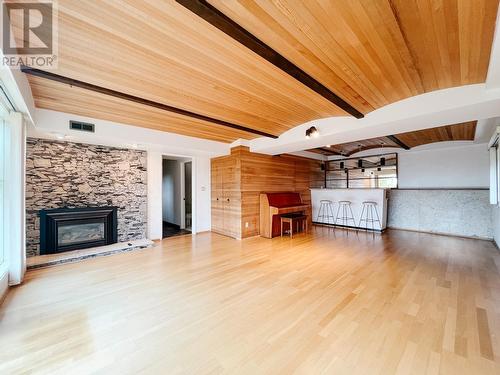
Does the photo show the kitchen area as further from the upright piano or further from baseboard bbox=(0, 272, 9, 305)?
baseboard bbox=(0, 272, 9, 305)

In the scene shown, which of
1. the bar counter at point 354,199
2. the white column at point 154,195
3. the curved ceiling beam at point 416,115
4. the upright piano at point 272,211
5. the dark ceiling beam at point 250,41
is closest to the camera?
the dark ceiling beam at point 250,41

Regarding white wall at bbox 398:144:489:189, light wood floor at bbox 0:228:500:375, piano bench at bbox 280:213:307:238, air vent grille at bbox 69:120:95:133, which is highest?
air vent grille at bbox 69:120:95:133

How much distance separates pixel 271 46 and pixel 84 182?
4.81 meters

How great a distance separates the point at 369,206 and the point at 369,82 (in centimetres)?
481

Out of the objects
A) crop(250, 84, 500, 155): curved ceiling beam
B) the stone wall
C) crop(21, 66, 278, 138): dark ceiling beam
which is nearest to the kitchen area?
crop(250, 84, 500, 155): curved ceiling beam

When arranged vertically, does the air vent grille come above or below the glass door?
above

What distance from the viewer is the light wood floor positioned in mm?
1614

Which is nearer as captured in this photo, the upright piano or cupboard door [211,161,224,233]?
the upright piano

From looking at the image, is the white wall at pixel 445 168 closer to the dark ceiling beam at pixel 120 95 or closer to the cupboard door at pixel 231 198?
the cupboard door at pixel 231 198

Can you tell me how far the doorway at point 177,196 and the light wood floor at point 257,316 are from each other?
10.6ft

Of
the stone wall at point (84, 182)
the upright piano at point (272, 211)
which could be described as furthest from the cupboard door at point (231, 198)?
the stone wall at point (84, 182)

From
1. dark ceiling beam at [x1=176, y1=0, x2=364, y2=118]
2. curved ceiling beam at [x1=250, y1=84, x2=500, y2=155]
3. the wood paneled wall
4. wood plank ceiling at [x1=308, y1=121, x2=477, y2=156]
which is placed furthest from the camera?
the wood paneled wall

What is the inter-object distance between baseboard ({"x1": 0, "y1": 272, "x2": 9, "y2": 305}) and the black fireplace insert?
1.47 metres

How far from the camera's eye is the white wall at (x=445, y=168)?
5.85 m
